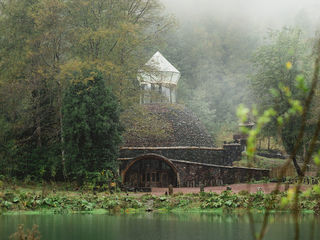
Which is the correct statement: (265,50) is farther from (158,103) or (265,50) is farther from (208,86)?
(208,86)

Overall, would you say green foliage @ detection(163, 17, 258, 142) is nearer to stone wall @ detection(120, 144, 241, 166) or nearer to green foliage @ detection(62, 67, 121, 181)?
stone wall @ detection(120, 144, 241, 166)

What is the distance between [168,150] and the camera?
3034 centimetres

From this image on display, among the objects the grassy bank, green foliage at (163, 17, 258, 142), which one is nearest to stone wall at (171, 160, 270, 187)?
the grassy bank

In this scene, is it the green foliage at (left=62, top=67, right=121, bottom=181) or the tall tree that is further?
the tall tree

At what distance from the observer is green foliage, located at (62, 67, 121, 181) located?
23.9 meters

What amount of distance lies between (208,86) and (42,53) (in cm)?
2915

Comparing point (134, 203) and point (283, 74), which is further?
point (283, 74)

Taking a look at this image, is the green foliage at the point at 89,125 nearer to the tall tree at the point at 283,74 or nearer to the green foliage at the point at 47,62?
the green foliage at the point at 47,62

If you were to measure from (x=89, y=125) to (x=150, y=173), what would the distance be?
18.4 feet

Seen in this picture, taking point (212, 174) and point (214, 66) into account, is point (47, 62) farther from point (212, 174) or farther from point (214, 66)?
point (214, 66)

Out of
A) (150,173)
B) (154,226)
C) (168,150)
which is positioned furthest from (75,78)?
(154,226)

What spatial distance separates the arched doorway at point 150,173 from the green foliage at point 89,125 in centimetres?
380

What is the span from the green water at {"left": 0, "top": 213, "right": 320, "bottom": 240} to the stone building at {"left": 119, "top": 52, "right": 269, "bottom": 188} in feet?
38.7

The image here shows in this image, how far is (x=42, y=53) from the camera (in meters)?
25.8
